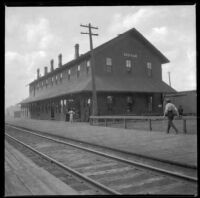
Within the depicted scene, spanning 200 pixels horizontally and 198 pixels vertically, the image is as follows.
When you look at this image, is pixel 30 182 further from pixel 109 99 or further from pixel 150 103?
pixel 150 103

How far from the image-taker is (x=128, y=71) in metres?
30.1

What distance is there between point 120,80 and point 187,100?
854 centimetres

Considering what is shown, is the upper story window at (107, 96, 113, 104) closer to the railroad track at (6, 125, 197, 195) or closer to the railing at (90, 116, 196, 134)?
the railing at (90, 116, 196, 134)

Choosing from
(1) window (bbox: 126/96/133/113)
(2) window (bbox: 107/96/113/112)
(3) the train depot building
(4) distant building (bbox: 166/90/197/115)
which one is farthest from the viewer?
(4) distant building (bbox: 166/90/197/115)

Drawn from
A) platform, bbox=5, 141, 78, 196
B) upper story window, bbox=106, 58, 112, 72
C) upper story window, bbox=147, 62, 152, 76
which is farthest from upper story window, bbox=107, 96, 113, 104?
platform, bbox=5, 141, 78, 196

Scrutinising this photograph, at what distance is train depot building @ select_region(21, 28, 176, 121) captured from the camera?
27.5 meters

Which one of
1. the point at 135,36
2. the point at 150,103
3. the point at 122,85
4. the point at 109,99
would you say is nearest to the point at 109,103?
the point at 109,99

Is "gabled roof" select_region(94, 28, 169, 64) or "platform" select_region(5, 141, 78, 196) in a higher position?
"gabled roof" select_region(94, 28, 169, 64)

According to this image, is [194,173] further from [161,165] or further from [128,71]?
[128,71]

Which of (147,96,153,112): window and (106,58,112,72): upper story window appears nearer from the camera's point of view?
(106,58,112,72): upper story window

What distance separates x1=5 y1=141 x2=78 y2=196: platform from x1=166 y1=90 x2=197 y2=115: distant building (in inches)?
1009

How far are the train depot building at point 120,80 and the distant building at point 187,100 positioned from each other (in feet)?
6.61
